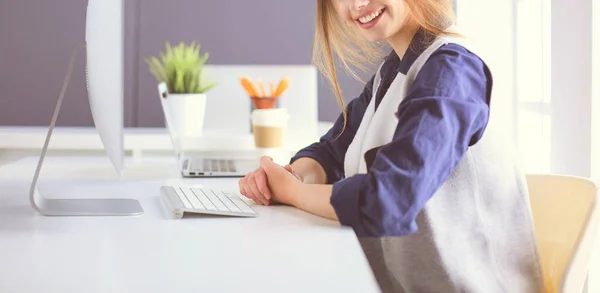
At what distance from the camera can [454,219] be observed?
1186 millimetres

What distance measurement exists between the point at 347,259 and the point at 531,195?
1.91ft

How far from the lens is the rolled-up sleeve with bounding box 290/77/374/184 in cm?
148

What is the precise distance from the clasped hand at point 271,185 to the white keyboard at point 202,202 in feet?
0.08

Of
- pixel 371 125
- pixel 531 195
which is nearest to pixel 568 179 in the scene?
pixel 531 195

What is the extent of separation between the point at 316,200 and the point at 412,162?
0.18 m

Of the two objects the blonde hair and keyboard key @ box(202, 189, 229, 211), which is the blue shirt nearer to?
keyboard key @ box(202, 189, 229, 211)

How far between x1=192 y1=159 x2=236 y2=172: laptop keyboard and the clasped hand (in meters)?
0.45

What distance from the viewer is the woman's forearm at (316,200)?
110cm

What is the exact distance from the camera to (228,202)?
4.06 ft

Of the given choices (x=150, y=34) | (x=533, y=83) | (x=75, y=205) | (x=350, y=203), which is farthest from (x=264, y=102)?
(x=150, y=34)

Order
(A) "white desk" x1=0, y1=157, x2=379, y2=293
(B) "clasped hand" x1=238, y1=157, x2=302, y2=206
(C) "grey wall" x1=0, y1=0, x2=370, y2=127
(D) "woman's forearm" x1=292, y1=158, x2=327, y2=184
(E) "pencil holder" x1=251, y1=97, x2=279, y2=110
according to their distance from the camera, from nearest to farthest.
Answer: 1. (A) "white desk" x1=0, y1=157, x2=379, y2=293
2. (B) "clasped hand" x1=238, y1=157, x2=302, y2=206
3. (D) "woman's forearm" x1=292, y1=158, x2=327, y2=184
4. (E) "pencil holder" x1=251, y1=97, x2=279, y2=110
5. (C) "grey wall" x1=0, y1=0, x2=370, y2=127

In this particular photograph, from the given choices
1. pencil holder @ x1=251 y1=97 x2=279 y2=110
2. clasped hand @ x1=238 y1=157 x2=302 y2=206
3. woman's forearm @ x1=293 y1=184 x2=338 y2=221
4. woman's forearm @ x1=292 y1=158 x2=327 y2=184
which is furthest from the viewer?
pencil holder @ x1=251 y1=97 x2=279 y2=110

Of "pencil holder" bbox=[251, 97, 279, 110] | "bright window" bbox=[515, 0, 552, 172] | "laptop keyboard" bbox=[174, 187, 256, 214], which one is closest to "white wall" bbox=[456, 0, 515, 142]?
"bright window" bbox=[515, 0, 552, 172]

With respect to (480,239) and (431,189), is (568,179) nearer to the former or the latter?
(480,239)
